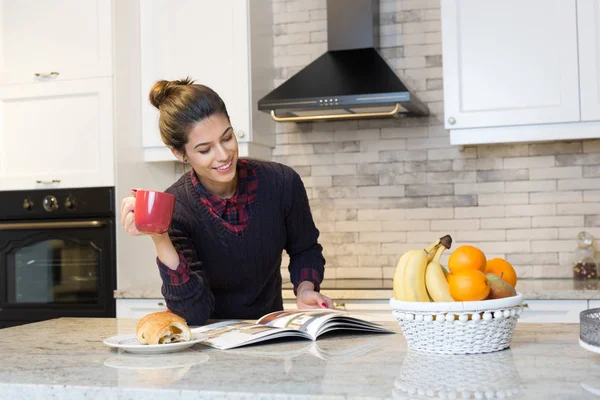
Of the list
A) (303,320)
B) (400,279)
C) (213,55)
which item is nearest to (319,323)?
(303,320)

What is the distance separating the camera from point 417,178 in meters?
3.74

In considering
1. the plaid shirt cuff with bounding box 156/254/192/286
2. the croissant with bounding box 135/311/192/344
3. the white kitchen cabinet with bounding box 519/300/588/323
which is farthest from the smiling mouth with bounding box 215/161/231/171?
the white kitchen cabinet with bounding box 519/300/588/323

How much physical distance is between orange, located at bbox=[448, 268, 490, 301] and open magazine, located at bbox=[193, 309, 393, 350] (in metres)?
0.35

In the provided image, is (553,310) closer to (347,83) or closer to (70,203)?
(347,83)

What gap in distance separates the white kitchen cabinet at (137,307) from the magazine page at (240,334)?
5.60ft

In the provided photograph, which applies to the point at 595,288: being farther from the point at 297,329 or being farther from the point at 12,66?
the point at 12,66

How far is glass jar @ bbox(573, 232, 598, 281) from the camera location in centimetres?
341

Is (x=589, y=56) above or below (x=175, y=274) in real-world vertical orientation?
above

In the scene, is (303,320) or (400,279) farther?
(303,320)

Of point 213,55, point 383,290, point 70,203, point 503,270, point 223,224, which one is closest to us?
point 503,270

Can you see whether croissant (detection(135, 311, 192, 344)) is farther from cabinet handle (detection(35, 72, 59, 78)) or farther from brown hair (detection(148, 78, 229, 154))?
cabinet handle (detection(35, 72, 59, 78))

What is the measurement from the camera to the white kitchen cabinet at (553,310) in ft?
9.84

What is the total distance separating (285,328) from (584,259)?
7.30 ft

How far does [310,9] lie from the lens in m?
3.91
